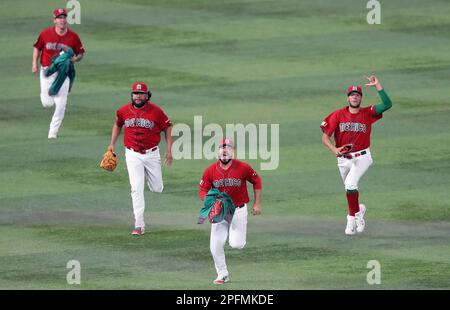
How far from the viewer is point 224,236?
59.0 ft

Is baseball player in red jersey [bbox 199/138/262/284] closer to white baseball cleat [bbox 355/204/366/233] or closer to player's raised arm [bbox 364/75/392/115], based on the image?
white baseball cleat [bbox 355/204/366/233]

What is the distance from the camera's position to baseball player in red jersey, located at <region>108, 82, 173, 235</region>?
20391 millimetres

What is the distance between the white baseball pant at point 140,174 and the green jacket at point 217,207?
2384 mm

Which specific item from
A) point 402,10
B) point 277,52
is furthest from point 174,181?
point 402,10

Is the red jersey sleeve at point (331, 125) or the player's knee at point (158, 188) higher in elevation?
the red jersey sleeve at point (331, 125)

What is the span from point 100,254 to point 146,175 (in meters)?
1.98

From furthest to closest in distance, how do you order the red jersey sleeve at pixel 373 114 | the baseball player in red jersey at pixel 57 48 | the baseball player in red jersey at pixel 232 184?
the baseball player in red jersey at pixel 57 48
the red jersey sleeve at pixel 373 114
the baseball player in red jersey at pixel 232 184

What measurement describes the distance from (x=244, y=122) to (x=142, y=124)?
6000 millimetres

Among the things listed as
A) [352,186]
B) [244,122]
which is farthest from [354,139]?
[244,122]

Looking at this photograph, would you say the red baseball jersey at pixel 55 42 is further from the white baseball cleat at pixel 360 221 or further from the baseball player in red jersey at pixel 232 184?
the baseball player in red jersey at pixel 232 184

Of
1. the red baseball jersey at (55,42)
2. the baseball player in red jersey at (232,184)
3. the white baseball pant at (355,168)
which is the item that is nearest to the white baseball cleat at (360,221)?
the white baseball pant at (355,168)

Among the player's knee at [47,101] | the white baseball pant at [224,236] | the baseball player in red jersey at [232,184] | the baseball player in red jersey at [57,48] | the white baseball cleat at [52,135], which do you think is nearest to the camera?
the white baseball pant at [224,236]

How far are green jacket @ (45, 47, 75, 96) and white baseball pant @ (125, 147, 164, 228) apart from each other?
15.7 feet

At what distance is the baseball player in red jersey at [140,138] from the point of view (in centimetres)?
2039
